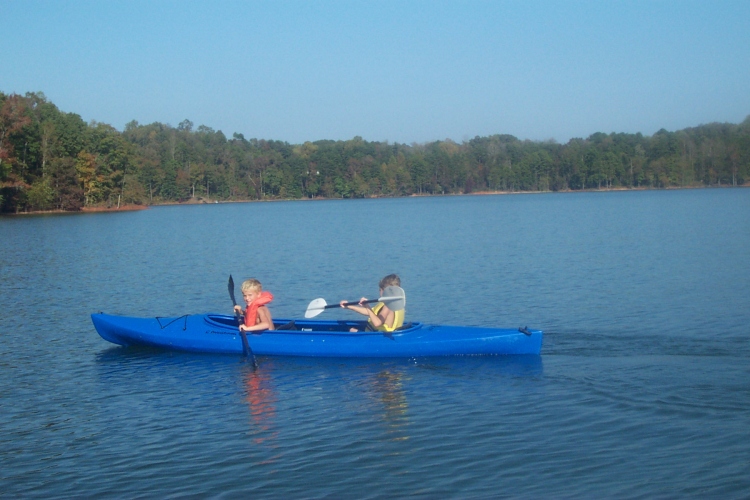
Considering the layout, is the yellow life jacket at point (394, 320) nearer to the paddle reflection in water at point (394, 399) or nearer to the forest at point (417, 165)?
the paddle reflection in water at point (394, 399)

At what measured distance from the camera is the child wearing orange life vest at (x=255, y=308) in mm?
11398

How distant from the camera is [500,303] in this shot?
15969 mm

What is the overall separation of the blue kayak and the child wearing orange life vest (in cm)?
13

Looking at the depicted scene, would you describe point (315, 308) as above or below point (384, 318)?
above

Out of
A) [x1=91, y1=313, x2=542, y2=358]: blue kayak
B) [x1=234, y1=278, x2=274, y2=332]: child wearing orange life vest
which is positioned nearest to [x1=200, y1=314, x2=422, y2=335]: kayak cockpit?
[x1=91, y1=313, x2=542, y2=358]: blue kayak

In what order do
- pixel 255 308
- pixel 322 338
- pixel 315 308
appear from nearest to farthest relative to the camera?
pixel 322 338
pixel 255 308
pixel 315 308

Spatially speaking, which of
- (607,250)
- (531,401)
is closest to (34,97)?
(607,250)

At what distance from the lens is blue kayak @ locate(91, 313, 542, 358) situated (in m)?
11.0

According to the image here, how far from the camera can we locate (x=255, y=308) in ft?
38.1

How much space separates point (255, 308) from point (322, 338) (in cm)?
119

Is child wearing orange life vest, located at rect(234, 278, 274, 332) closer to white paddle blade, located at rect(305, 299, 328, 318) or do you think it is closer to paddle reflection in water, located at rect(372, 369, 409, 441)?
white paddle blade, located at rect(305, 299, 328, 318)

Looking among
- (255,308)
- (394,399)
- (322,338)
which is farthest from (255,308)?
(394,399)

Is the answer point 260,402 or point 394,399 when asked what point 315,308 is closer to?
point 260,402

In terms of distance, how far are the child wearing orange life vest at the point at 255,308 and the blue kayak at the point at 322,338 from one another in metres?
0.13
